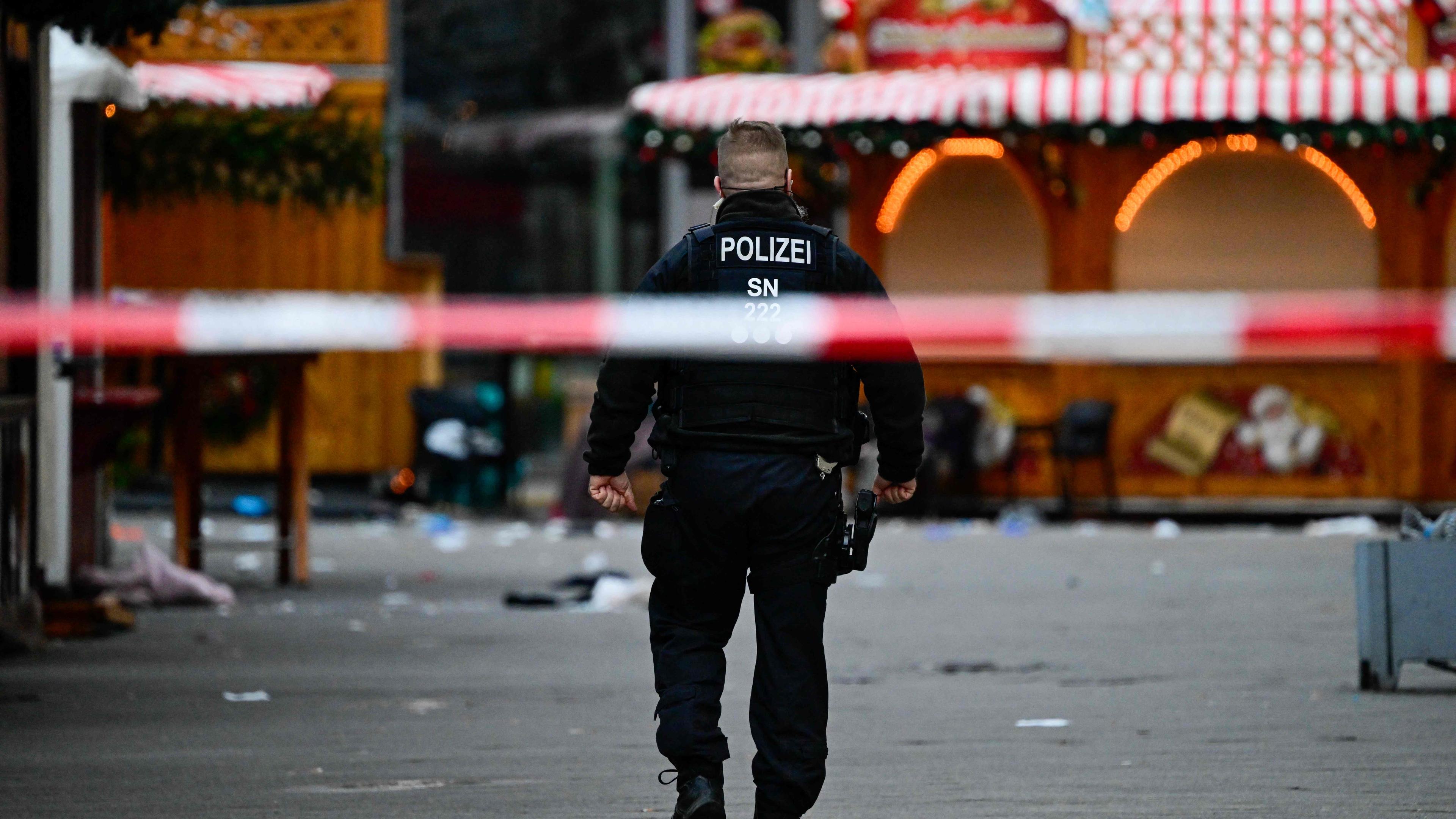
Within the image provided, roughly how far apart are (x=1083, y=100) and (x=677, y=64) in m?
7.76

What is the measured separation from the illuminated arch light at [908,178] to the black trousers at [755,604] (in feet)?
46.9

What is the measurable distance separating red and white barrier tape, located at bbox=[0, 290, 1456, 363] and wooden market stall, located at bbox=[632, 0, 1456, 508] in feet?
0.87

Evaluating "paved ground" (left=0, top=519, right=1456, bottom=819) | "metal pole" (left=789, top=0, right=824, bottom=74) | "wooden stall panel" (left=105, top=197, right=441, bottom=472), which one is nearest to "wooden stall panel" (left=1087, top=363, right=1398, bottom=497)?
"paved ground" (left=0, top=519, right=1456, bottom=819)

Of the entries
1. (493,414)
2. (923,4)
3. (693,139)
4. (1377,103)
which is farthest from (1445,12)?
(493,414)

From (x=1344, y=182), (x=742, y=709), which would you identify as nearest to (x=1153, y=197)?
(x=1344, y=182)

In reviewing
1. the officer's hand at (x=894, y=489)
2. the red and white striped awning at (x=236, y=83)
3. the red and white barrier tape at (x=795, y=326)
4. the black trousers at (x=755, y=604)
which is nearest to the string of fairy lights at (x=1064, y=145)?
the red and white barrier tape at (x=795, y=326)

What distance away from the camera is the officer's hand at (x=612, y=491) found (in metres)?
6.01

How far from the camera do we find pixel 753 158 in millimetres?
6059

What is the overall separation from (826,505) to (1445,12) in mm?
14271

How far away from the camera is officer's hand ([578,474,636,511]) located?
6.01m

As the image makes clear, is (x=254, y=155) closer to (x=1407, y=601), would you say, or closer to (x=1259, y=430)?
(x=1407, y=601)

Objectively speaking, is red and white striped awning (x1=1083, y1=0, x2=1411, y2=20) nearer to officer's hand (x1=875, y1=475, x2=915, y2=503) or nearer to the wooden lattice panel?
the wooden lattice panel

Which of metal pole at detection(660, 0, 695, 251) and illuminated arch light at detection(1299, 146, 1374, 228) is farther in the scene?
metal pole at detection(660, 0, 695, 251)

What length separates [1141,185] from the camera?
65.1 ft
